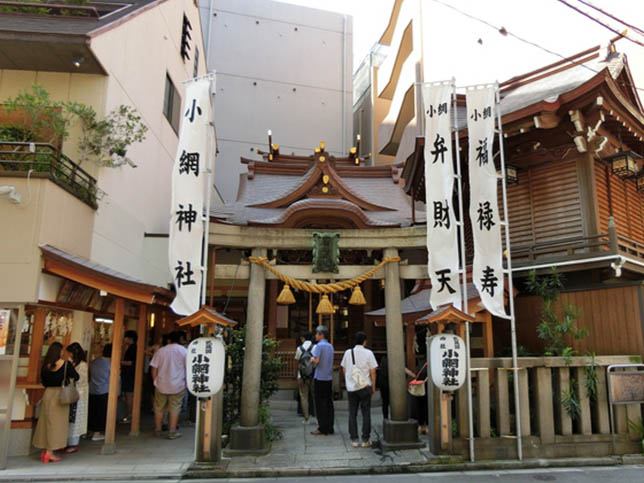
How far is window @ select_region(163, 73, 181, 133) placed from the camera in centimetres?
1507

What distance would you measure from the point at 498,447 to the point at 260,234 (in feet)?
18.9

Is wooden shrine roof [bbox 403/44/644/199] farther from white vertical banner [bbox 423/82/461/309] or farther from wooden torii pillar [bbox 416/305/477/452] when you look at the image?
wooden torii pillar [bbox 416/305/477/452]

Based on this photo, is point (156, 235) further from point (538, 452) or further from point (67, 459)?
point (538, 452)

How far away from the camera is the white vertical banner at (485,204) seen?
804 cm

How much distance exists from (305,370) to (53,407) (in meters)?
4.85

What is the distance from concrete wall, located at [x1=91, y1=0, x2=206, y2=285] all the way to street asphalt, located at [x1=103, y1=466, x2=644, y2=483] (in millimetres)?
6835

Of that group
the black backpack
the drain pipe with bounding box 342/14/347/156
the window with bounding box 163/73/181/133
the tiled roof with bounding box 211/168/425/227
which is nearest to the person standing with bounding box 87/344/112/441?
the black backpack

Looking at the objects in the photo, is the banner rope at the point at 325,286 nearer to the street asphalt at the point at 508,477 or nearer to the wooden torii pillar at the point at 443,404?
the wooden torii pillar at the point at 443,404

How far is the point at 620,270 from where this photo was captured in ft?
30.5

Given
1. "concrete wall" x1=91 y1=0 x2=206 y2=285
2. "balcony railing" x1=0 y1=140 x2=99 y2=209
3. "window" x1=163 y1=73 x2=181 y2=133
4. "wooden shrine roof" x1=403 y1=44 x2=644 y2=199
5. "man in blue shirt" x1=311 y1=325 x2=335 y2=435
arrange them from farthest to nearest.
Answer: "window" x1=163 y1=73 x2=181 y2=133 < "concrete wall" x1=91 y1=0 x2=206 y2=285 < "wooden shrine roof" x1=403 y1=44 x2=644 y2=199 < "man in blue shirt" x1=311 y1=325 x2=335 y2=435 < "balcony railing" x1=0 y1=140 x2=99 y2=209

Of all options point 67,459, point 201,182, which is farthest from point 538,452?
point 67,459

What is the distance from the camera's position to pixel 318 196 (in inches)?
651

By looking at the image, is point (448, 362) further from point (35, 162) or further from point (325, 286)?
point (35, 162)

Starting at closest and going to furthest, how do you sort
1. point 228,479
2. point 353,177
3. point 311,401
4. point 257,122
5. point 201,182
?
1. point 228,479
2. point 201,182
3. point 311,401
4. point 353,177
5. point 257,122
